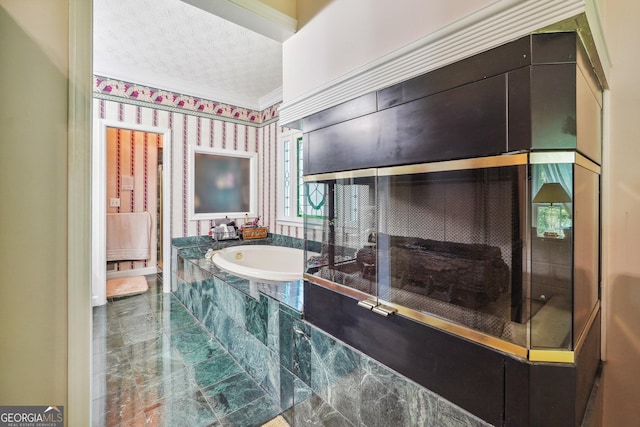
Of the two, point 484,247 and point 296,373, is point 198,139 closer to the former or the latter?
point 296,373

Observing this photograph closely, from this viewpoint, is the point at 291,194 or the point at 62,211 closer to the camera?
the point at 62,211

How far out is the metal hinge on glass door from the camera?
0.97 m

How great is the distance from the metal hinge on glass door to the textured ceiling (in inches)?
95.9

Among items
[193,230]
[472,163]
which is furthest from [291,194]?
[472,163]

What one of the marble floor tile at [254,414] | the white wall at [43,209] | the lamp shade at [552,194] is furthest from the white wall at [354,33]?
the marble floor tile at [254,414]

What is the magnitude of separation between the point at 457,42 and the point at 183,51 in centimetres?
279

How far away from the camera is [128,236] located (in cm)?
425

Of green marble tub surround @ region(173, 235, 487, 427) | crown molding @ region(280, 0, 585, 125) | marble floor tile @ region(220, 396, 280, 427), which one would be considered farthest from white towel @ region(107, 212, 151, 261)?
crown molding @ region(280, 0, 585, 125)

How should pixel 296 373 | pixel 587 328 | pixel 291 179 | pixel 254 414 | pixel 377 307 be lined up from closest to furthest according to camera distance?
pixel 587 328 → pixel 377 307 → pixel 296 373 → pixel 254 414 → pixel 291 179

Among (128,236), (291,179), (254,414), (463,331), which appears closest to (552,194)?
(463,331)

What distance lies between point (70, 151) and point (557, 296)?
149cm

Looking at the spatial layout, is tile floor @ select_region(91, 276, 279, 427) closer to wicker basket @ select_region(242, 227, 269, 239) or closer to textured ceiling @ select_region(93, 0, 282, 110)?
wicker basket @ select_region(242, 227, 269, 239)

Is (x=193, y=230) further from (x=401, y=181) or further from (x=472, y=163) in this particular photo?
(x=472, y=163)

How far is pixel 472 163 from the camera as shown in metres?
0.78
